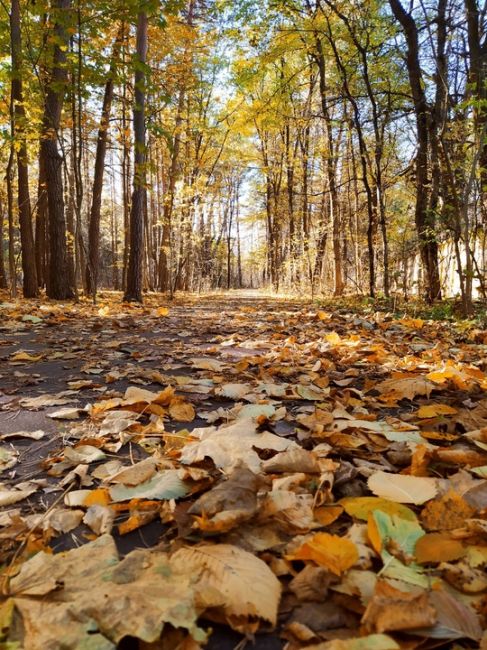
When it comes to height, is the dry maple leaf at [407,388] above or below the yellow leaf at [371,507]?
above

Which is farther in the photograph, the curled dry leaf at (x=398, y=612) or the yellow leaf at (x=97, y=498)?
the yellow leaf at (x=97, y=498)

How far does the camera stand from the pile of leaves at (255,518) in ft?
2.39

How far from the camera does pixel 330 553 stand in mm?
850

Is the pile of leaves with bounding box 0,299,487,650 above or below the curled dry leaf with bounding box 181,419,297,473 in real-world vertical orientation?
below

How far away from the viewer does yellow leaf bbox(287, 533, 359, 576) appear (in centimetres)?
83

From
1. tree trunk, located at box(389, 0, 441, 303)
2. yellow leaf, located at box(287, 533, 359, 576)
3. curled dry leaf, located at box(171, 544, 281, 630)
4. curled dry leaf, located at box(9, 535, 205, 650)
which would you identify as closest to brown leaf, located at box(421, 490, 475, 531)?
yellow leaf, located at box(287, 533, 359, 576)

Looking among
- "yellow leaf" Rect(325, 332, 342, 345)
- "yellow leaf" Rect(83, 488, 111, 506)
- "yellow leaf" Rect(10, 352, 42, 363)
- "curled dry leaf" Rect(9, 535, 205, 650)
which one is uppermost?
"yellow leaf" Rect(325, 332, 342, 345)

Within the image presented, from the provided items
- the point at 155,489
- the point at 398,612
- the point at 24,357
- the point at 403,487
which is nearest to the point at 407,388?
the point at 403,487

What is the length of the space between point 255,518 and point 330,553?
0.73 feet

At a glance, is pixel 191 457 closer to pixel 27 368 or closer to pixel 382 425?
pixel 382 425

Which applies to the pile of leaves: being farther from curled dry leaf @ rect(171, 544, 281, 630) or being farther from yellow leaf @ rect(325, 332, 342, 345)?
yellow leaf @ rect(325, 332, 342, 345)

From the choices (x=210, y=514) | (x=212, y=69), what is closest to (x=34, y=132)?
(x=210, y=514)

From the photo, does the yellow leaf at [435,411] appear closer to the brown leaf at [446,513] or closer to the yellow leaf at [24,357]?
the brown leaf at [446,513]

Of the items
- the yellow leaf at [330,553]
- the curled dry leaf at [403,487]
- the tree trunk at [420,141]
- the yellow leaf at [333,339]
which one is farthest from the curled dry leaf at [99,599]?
the tree trunk at [420,141]
